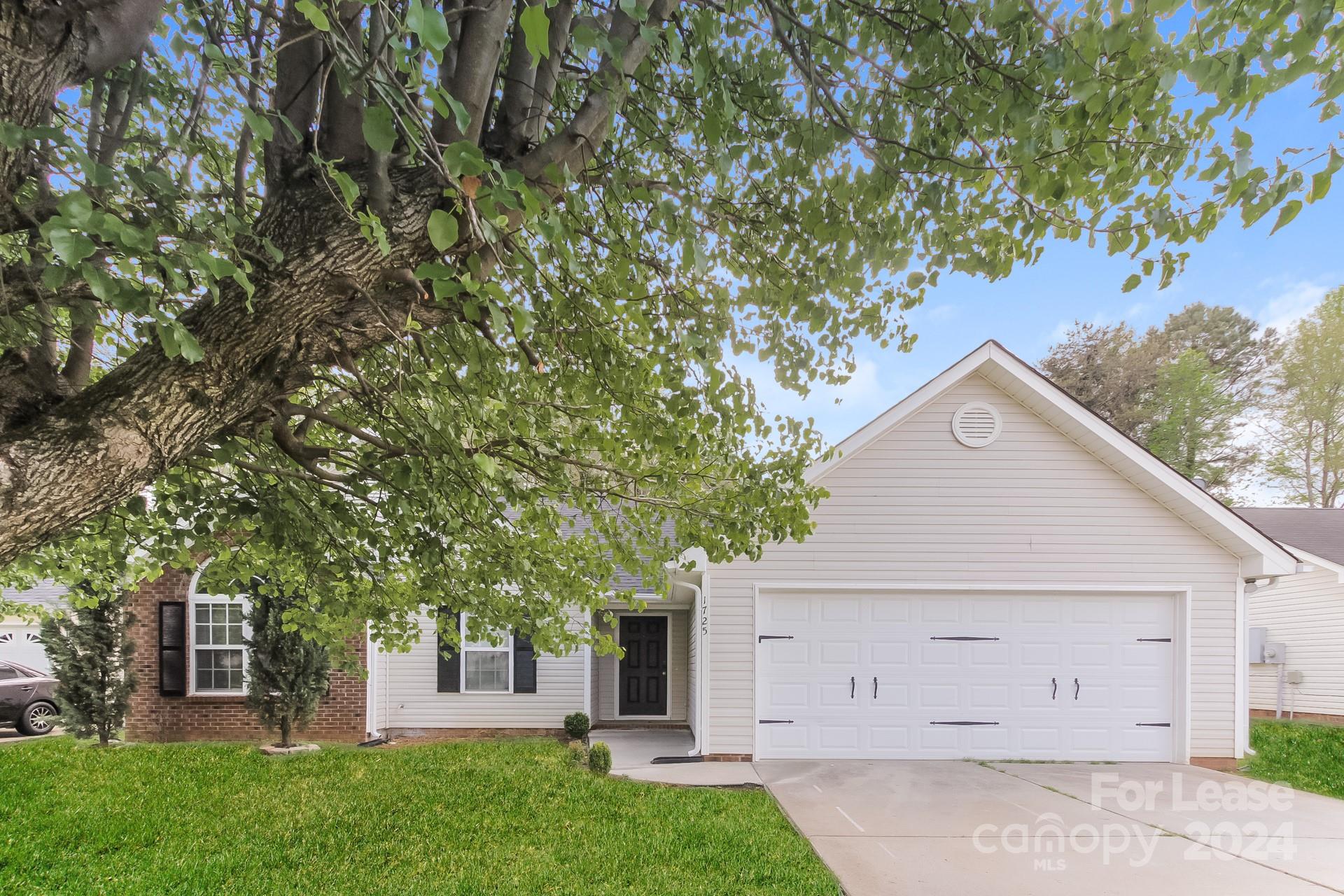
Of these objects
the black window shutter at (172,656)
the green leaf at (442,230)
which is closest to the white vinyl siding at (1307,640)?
the green leaf at (442,230)

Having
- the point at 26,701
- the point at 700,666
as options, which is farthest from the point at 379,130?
the point at 26,701

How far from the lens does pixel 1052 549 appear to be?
9586mm

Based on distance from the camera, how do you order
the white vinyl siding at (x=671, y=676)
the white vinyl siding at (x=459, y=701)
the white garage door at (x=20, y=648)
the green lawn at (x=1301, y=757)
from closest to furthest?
the green lawn at (x=1301, y=757) < the white vinyl siding at (x=459, y=701) < the white vinyl siding at (x=671, y=676) < the white garage door at (x=20, y=648)

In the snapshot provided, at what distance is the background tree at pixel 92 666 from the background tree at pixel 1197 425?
29.6 meters

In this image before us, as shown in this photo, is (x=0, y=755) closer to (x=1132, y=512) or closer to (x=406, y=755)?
(x=406, y=755)

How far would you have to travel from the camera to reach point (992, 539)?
9.60m

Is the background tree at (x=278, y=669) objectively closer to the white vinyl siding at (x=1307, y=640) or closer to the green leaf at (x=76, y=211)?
the green leaf at (x=76, y=211)

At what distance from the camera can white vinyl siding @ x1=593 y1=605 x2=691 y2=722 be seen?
13305mm

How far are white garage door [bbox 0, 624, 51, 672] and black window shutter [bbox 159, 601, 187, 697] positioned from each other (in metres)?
10.2

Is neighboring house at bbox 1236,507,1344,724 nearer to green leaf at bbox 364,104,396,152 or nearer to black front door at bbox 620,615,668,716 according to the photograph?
black front door at bbox 620,615,668,716

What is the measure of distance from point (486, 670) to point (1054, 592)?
8.87m

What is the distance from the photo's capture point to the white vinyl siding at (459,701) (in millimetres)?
11773

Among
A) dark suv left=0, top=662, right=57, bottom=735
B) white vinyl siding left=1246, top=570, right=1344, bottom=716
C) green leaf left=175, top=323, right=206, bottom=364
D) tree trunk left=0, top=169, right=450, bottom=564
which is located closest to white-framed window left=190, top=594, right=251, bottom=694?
dark suv left=0, top=662, right=57, bottom=735

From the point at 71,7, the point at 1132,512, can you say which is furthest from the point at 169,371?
the point at 1132,512
